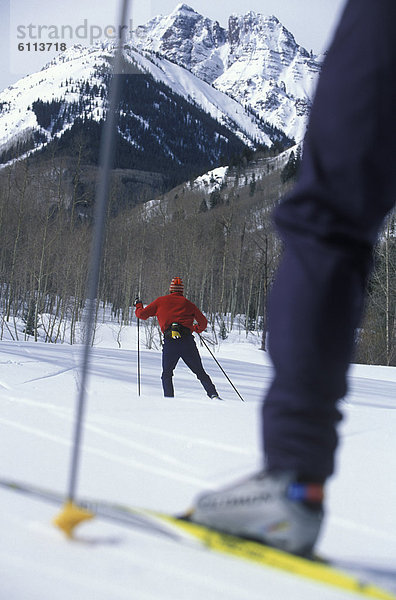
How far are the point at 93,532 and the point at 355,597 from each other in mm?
414

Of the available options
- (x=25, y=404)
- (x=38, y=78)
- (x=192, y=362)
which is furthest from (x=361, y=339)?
(x=38, y=78)

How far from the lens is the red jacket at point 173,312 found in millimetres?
6465

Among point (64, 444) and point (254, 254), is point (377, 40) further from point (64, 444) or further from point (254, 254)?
point (254, 254)

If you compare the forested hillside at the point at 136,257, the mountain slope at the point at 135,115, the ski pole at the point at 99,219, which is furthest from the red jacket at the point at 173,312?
the mountain slope at the point at 135,115

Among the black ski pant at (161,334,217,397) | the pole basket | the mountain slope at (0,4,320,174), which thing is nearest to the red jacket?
the black ski pant at (161,334,217,397)

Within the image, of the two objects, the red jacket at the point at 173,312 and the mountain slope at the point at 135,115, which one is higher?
the mountain slope at the point at 135,115

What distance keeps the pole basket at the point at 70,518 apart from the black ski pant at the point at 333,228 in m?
0.34

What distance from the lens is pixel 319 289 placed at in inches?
29.1

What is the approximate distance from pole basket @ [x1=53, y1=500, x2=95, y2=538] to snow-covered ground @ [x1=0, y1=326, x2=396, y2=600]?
15 mm

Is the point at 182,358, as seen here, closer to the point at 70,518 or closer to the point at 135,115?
the point at 70,518

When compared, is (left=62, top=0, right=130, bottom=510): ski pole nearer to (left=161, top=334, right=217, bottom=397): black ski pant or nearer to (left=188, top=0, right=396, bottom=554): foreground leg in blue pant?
(left=188, top=0, right=396, bottom=554): foreground leg in blue pant

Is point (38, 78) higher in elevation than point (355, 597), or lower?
higher

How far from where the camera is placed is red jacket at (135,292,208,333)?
646 cm

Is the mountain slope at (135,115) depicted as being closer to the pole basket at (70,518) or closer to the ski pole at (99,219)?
the ski pole at (99,219)
